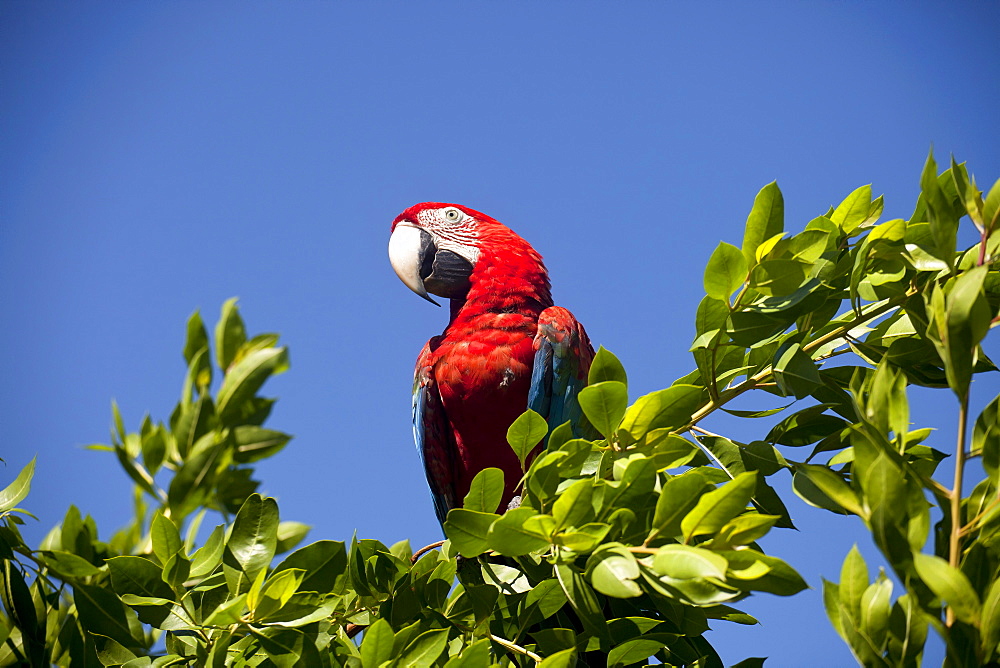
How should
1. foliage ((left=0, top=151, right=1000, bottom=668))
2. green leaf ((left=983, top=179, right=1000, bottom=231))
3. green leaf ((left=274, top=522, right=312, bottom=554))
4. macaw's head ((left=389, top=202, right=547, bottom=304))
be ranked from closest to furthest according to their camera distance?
foliage ((left=0, top=151, right=1000, bottom=668))
green leaf ((left=983, top=179, right=1000, bottom=231))
green leaf ((left=274, top=522, right=312, bottom=554))
macaw's head ((left=389, top=202, right=547, bottom=304))

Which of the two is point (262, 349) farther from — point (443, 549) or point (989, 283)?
point (989, 283)

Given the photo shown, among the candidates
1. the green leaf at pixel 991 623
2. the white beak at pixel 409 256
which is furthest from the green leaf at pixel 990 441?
the white beak at pixel 409 256

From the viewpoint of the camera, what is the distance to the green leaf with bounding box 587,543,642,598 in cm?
84

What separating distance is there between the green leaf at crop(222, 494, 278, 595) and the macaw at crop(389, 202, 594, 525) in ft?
4.08

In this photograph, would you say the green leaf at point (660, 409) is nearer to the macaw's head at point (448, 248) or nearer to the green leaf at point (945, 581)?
the green leaf at point (945, 581)

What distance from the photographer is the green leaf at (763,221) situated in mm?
1122

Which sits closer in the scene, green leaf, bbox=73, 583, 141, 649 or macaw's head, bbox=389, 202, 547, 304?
green leaf, bbox=73, 583, 141, 649

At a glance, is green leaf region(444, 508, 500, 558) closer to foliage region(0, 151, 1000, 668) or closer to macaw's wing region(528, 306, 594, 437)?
foliage region(0, 151, 1000, 668)

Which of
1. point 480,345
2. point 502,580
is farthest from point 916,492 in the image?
point 480,345

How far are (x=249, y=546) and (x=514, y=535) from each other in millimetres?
480

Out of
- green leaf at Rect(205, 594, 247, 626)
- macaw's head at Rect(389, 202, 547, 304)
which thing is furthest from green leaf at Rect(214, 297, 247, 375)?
macaw's head at Rect(389, 202, 547, 304)

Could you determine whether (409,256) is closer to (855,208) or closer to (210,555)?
(210,555)

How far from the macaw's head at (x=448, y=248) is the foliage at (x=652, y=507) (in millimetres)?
1541

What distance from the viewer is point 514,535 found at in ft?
3.21
